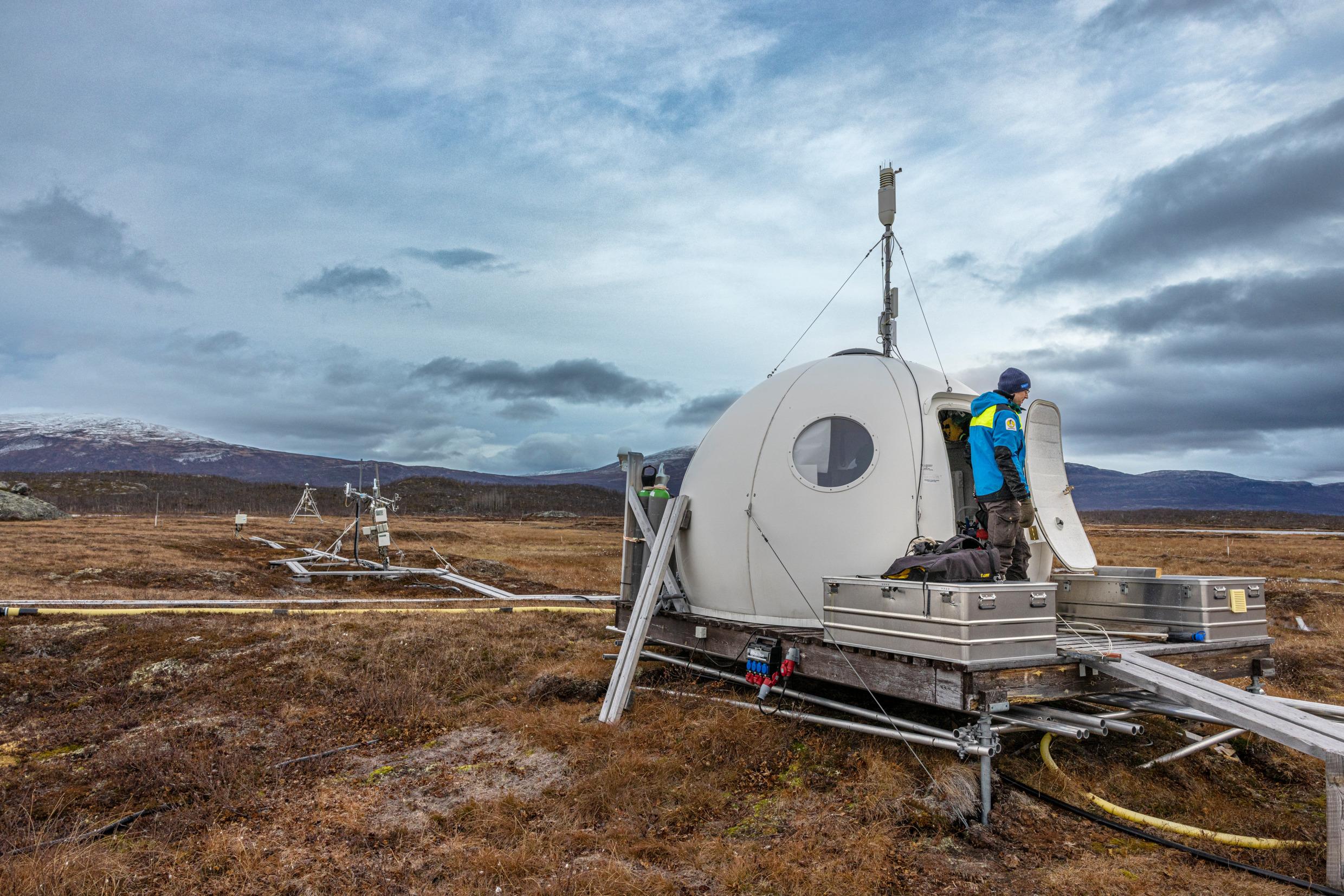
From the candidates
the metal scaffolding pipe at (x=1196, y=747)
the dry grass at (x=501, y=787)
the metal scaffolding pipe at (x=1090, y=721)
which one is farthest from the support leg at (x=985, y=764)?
the metal scaffolding pipe at (x=1196, y=747)

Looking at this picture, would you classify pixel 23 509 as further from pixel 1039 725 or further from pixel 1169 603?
pixel 1169 603

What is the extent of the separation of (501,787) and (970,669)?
387 centimetres

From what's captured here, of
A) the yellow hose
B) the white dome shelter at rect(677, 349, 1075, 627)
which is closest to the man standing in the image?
the white dome shelter at rect(677, 349, 1075, 627)

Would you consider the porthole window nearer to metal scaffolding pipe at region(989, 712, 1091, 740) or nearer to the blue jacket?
the blue jacket

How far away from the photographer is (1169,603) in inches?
290

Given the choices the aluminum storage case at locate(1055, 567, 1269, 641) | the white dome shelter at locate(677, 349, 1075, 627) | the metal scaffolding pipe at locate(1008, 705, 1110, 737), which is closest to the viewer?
the metal scaffolding pipe at locate(1008, 705, 1110, 737)

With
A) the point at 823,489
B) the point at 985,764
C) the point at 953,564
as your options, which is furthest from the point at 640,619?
the point at 985,764

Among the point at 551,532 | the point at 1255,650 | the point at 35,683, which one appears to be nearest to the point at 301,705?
the point at 35,683

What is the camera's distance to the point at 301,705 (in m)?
9.41

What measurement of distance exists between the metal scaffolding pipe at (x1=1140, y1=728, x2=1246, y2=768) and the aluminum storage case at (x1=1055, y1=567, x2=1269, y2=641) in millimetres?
826

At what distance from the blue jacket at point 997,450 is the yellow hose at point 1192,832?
245 centimetres

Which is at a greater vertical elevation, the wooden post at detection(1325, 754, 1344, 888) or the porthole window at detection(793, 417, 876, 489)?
the porthole window at detection(793, 417, 876, 489)

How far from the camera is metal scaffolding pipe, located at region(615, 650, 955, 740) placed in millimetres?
6312

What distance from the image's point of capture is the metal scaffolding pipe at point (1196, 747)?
263 inches
